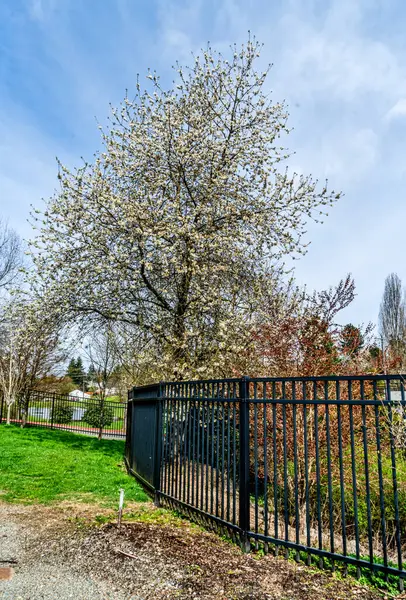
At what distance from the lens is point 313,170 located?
9766 mm

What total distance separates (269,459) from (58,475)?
3.63m

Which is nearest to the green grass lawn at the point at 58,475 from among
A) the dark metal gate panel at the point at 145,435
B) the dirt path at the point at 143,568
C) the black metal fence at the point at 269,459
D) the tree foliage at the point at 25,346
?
the dark metal gate panel at the point at 145,435

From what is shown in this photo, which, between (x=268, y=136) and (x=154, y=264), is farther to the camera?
(x=268, y=136)

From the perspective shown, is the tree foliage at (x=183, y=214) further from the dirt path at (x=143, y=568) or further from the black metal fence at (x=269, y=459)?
the dirt path at (x=143, y=568)

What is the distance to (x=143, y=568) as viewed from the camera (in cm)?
321

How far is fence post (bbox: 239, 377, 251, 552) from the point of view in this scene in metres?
3.67

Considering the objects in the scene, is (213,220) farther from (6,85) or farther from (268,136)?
(6,85)

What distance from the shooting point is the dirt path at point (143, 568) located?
282cm

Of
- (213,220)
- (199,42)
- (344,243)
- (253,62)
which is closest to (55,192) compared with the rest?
(213,220)

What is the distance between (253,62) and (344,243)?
19.6 feet

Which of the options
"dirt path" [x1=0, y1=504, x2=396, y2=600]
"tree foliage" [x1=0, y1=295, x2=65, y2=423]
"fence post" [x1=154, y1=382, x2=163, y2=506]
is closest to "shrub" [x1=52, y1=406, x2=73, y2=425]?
"tree foliage" [x1=0, y1=295, x2=65, y2=423]

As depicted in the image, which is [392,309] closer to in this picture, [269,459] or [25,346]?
[25,346]

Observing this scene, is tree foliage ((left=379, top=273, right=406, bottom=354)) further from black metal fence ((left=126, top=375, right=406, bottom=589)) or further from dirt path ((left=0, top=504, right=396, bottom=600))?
dirt path ((left=0, top=504, right=396, bottom=600))

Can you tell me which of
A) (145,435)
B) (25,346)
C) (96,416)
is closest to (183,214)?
(145,435)
